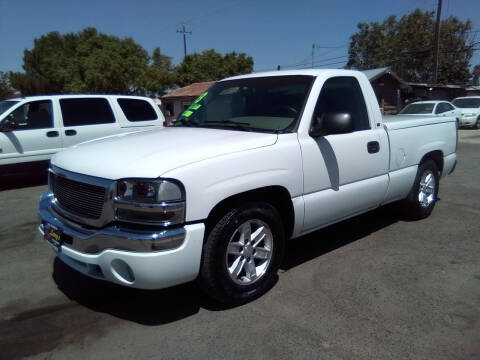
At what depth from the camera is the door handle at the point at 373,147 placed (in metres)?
3.95

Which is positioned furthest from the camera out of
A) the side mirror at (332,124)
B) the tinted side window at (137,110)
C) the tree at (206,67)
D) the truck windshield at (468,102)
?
the tree at (206,67)

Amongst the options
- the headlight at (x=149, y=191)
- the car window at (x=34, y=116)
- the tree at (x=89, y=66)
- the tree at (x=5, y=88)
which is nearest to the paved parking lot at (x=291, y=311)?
the headlight at (x=149, y=191)

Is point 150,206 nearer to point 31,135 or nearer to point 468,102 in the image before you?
point 31,135

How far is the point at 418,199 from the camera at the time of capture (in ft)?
16.5

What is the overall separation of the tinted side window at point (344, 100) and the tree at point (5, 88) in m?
53.0

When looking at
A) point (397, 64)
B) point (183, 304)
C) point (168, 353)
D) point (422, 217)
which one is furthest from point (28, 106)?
point (397, 64)

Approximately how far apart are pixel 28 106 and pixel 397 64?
5703 centimetres

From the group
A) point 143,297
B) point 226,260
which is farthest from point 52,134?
point 226,260

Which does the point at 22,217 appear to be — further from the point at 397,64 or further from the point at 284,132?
the point at 397,64

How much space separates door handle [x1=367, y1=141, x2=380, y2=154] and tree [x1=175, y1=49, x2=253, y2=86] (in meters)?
42.1

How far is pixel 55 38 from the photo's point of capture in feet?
166

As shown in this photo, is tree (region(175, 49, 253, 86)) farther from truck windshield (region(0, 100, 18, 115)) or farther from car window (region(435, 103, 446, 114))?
truck windshield (region(0, 100, 18, 115))

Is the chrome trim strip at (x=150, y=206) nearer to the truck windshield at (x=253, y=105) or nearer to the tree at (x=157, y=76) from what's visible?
the truck windshield at (x=253, y=105)

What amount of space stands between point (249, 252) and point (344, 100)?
1951mm
